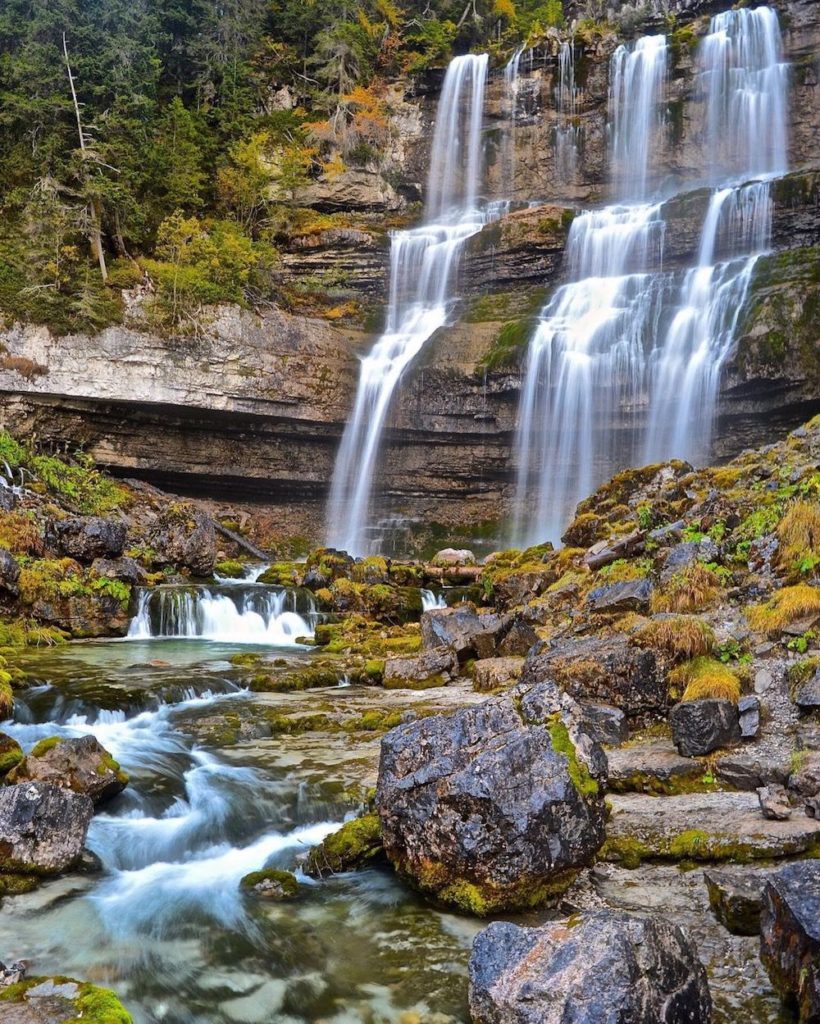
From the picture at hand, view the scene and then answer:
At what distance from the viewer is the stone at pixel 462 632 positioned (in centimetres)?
1244

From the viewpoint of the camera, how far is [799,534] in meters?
9.82

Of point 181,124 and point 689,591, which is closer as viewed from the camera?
point 689,591

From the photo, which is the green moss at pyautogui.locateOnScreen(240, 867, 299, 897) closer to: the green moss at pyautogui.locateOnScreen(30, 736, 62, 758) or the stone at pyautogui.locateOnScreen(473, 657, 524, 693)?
the green moss at pyautogui.locateOnScreen(30, 736, 62, 758)

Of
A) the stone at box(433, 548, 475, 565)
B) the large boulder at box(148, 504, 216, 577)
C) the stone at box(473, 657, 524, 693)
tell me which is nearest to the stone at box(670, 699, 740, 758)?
the stone at box(473, 657, 524, 693)

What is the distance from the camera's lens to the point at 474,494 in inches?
1070

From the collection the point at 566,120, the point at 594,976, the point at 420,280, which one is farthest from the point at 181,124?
the point at 594,976

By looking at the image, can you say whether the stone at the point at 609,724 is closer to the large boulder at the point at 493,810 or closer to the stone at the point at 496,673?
the large boulder at the point at 493,810

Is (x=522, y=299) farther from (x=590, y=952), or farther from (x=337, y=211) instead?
(x=590, y=952)

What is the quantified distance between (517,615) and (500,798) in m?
8.00

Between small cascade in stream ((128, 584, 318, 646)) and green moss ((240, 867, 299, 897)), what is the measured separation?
1133cm

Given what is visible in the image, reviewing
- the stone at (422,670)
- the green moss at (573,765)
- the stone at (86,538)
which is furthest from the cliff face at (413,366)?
the green moss at (573,765)

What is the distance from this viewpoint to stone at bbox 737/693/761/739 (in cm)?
661

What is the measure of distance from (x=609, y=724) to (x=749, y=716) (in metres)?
1.31

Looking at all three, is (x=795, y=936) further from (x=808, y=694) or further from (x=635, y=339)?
(x=635, y=339)
